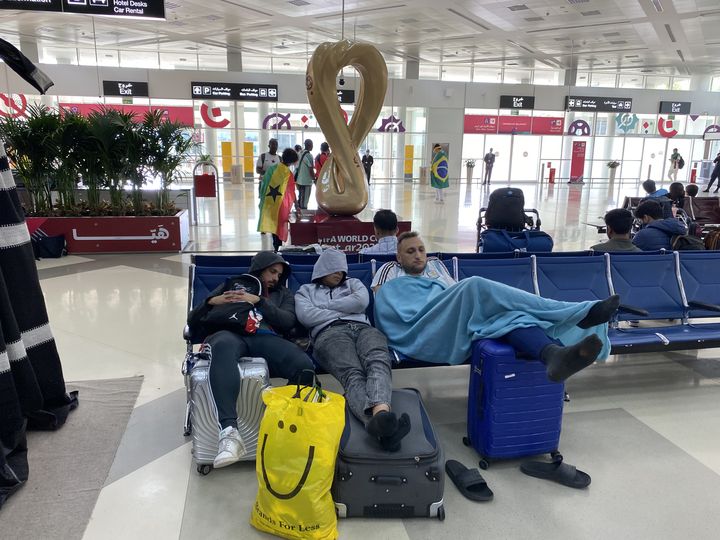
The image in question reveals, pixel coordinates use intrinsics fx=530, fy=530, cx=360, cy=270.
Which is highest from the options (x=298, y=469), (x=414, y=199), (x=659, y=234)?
(x=659, y=234)

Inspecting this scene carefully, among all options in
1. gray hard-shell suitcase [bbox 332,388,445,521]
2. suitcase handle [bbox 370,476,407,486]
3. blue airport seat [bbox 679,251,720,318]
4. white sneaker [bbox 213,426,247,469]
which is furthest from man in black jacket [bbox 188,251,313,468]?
blue airport seat [bbox 679,251,720,318]

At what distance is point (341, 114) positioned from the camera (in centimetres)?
612

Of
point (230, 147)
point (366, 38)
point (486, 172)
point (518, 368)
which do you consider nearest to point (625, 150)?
point (486, 172)

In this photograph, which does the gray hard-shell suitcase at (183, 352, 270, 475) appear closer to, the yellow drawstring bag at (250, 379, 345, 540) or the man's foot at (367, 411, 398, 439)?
the yellow drawstring bag at (250, 379, 345, 540)

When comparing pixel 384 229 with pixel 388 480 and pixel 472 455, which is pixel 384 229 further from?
pixel 388 480

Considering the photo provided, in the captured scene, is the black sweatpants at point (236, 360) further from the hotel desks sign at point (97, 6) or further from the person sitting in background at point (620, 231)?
the hotel desks sign at point (97, 6)

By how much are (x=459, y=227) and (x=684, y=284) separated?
673cm

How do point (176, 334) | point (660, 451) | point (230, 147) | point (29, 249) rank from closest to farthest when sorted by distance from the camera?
point (29, 249) → point (660, 451) → point (176, 334) → point (230, 147)

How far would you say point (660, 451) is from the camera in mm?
2869

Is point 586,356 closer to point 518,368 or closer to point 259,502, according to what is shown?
point 518,368

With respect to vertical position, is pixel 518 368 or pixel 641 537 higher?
pixel 518 368

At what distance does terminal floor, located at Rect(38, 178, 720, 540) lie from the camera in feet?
7.45

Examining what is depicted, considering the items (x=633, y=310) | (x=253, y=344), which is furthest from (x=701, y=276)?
(x=253, y=344)

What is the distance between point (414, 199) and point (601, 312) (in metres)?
13.3
